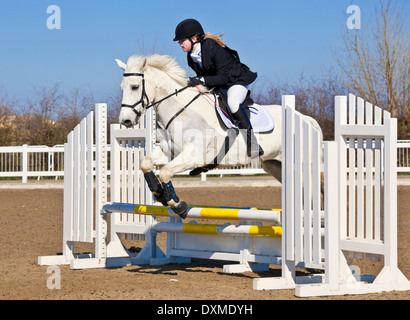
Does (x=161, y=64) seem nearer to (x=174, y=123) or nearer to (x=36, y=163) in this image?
(x=174, y=123)

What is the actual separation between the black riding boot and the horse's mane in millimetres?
556

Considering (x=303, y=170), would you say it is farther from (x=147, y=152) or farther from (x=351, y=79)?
(x=351, y=79)

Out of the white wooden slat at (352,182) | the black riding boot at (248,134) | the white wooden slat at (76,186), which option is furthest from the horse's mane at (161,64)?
the white wooden slat at (352,182)

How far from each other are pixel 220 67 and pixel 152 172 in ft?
3.68

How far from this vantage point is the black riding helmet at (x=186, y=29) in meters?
5.91

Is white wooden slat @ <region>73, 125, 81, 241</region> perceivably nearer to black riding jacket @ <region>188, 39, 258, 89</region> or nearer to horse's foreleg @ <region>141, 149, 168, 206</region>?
horse's foreleg @ <region>141, 149, 168, 206</region>

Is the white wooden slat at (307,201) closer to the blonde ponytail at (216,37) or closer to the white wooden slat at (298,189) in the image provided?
the white wooden slat at (298,189)

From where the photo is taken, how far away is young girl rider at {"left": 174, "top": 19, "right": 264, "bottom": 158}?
5.95 meters

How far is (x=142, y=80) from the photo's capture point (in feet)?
19.1

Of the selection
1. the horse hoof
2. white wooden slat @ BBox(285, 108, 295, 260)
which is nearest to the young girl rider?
the horse hoof

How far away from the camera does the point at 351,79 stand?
79.6 ft

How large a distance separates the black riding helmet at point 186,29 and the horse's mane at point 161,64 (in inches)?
10.4

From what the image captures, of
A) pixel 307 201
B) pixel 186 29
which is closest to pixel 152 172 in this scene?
pixel 186 29

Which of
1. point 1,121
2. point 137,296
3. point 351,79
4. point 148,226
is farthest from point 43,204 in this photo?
point 351,79
